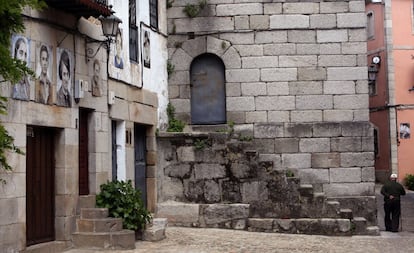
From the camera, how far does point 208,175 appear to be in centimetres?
1180

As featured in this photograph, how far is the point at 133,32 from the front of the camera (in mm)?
11266

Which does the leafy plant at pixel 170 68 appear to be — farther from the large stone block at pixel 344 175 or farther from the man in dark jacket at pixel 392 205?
the man in dark jacket at pixel 392 205

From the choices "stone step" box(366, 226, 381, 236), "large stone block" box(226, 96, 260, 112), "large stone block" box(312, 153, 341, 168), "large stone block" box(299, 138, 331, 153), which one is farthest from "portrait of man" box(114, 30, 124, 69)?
"stone step" box(366, 226, 381, 236)

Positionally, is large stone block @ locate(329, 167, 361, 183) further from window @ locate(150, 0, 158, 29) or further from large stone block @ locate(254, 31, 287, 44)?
window @ locate(150, 0, 158, 29)

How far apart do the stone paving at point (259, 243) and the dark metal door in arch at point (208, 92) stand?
2.60m

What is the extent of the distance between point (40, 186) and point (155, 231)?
210cm

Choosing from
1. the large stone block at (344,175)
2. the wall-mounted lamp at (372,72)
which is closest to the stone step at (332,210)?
the large stone block at (344,175)

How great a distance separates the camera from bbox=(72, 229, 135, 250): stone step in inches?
349

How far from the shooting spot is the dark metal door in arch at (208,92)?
12977 mm

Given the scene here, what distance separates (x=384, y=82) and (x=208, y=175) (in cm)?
1473

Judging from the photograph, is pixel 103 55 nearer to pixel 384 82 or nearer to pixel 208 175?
pixel 208 175

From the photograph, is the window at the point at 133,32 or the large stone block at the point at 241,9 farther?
the large stone block at the point at 241,9

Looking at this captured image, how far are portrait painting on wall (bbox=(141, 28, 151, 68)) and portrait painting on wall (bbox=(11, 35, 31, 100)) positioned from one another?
3.74 meters

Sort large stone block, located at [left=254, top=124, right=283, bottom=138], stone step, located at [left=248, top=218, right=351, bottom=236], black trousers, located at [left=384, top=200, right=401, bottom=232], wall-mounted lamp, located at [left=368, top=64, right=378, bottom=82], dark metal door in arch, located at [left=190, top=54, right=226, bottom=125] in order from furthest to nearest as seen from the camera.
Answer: wall-mounted lamp, located at [left=368, top=64, right=378, bottom=82] < black trousers, located at [left=384, top=200, right=401, bottom=232] < dark metal door in arch, located at [left=190, top=54, right=226, bottom=125] < large stone block, located at [left=254, top=124, right=283, bottom=138] < stone step, located at [left=248, top=218, right=351, bottom=236]
